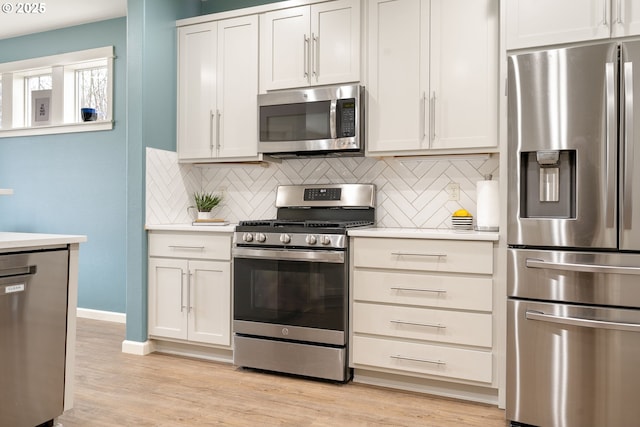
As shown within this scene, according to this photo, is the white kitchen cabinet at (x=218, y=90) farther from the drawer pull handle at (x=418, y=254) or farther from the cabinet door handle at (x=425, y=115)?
the drawer pull handle at (x=418, y=254)

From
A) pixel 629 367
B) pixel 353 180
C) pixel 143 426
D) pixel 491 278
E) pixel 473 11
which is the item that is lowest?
pixel 143 426

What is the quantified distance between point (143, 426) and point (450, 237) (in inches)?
70.1

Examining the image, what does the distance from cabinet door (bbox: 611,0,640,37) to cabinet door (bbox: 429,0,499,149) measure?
0.62 metres

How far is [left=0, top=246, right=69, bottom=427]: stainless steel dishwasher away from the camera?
194 centimetres

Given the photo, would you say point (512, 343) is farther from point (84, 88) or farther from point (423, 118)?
point (84, 88)

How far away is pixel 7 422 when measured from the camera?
6.40ft

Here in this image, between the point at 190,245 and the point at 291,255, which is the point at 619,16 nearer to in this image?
the point at 291,255

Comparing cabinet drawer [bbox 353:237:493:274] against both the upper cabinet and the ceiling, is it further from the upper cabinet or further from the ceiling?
the ceiling

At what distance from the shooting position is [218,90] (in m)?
3.49

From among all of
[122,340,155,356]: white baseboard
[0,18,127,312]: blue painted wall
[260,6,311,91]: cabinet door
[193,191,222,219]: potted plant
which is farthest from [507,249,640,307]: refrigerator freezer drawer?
[0,18,127,312]: blue painted wall

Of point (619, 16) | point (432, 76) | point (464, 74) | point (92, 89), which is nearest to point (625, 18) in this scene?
point (619, 16)

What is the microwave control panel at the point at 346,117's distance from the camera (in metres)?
2.99

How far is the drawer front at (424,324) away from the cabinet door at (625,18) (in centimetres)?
150

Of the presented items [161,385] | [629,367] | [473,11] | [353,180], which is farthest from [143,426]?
[473,11]
